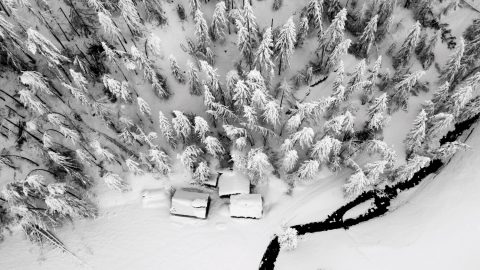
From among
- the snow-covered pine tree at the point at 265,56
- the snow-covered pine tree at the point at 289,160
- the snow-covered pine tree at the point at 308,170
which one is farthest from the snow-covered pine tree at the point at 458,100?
the snow-covered pine tree at the point at 265,56

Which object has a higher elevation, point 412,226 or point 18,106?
point 18,106

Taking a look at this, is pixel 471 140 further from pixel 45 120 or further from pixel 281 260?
pixel 45 120

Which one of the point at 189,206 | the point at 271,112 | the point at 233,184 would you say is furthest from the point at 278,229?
the point at 271,112

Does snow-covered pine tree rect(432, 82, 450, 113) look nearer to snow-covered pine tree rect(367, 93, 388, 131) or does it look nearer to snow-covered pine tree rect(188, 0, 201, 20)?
snow-covered pine tree rect(367, 93, 388, 131)

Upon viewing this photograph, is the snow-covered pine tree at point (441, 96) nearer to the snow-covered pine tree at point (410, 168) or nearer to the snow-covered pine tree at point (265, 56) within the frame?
the snow-covered pine tree at point (410, 168)

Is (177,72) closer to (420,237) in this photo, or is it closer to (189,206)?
(189,206)

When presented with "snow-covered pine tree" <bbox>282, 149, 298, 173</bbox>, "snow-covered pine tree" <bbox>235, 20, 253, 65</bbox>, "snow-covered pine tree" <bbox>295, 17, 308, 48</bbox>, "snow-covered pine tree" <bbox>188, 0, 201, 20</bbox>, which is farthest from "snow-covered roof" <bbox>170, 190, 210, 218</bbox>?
"snow-covered pine tree" <bbox>295, 17, 308, 48</bbox>

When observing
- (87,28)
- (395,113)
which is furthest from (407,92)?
(87,28)
